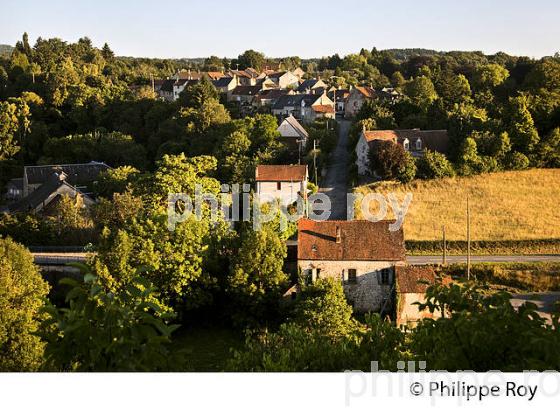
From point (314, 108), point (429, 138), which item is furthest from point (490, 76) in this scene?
point (429, 138)

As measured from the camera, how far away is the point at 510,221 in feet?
33.0

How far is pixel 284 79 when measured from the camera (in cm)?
2394

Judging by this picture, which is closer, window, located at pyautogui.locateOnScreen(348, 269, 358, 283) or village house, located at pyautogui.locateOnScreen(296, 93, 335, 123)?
window, located at pyautogui.locateOnScreen(348, 269, 358, 283)

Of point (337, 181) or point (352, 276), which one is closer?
point (352, 276)

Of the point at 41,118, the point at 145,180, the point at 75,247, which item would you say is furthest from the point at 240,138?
the point at 41,118

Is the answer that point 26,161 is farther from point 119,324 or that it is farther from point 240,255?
point 119,324

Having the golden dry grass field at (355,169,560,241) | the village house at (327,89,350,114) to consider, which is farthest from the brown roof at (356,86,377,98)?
the golden dry grass field at (355,169,560,241)

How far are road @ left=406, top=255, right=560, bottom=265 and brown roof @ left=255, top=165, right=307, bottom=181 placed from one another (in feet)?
8.41

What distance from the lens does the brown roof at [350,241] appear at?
25.8ft

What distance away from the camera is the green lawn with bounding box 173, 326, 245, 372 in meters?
6.62

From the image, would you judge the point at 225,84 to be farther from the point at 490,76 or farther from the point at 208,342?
the point at 208,342

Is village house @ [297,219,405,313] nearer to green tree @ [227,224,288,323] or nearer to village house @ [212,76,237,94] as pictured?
green tree @ [227,224,288,323]

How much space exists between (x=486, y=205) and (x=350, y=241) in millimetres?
3491

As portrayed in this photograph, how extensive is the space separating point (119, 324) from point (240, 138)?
11.5m
